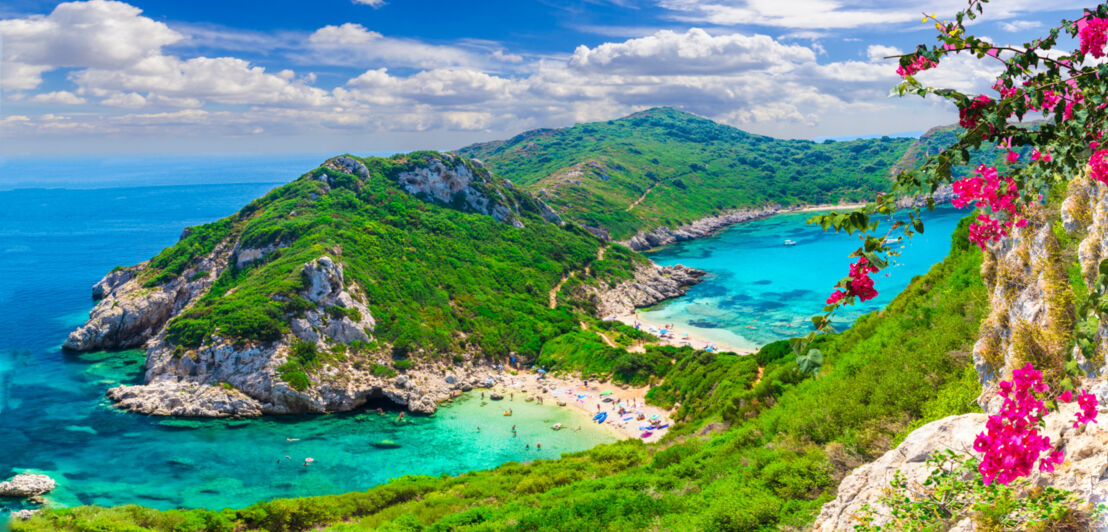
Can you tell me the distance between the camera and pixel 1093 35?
11.6ft

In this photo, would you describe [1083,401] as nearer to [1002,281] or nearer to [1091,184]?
[1091,184]

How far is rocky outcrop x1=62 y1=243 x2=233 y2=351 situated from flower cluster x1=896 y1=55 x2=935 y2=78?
82415 millimetres

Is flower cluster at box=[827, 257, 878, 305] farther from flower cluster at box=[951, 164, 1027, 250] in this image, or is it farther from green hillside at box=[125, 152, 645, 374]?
green hillside at box=[125, 152, 645, 374]

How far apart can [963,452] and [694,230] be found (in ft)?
485

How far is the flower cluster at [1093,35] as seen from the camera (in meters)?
3.51

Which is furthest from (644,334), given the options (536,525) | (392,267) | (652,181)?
(652,181)

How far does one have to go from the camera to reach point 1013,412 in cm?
383

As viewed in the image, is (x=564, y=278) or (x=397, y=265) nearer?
(x=397, y=265)

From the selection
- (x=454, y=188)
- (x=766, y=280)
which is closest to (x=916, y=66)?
(x=766, y=280)

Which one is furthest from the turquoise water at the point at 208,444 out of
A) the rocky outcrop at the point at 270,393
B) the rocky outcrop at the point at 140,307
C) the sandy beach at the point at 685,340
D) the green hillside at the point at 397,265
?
the sandy beach at the point at 685,340

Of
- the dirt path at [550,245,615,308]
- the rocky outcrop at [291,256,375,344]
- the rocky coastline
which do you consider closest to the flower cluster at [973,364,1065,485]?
the rocky outcrop at [291,256,375,344]

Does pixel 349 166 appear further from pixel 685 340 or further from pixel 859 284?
pixel 859 284

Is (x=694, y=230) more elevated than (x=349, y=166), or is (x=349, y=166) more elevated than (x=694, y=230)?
(x=349, y=166)

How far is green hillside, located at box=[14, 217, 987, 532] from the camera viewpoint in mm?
13750
